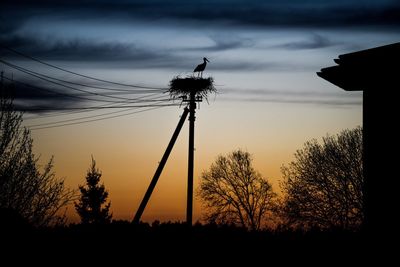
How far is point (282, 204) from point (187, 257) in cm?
3166

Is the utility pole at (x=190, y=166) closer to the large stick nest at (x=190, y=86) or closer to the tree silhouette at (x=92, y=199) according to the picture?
the large stick nest at (x=190, y=86)

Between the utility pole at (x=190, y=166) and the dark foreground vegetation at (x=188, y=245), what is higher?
the utility pole at (x=190, y=166)

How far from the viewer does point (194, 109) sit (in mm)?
24000

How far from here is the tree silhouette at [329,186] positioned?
1528 inches

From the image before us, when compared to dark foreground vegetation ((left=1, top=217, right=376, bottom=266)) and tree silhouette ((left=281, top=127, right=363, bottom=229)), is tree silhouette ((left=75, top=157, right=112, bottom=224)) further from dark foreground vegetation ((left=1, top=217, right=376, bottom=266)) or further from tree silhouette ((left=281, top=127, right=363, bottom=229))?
dark foreground vegetation ((left=1, top=217, right=376, bottom=266))

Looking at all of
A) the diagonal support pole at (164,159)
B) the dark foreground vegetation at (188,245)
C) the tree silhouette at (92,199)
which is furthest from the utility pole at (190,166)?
the tree silhouette at (92,199)

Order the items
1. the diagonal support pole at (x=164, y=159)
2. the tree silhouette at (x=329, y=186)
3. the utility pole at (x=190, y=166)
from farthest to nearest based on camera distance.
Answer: the tree silhouette at (x=329, y=186) → the diagonal support pole at (x=164, y=159) → the utility pole at (x=190, y=166)

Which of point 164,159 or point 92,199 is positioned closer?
point 164,159

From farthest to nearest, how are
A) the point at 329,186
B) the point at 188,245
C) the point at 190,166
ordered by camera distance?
the point at 329,186 → the point at 190,166 → the point at 188,245

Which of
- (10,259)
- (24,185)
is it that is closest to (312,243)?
(10,259)

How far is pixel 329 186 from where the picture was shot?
131 feet

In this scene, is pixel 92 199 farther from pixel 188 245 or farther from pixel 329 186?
pixel 188 245

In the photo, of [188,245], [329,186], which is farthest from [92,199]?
[188,245]

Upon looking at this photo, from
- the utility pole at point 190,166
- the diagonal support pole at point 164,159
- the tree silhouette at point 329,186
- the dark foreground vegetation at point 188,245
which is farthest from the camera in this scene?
the tree silhouette at point 329,186
